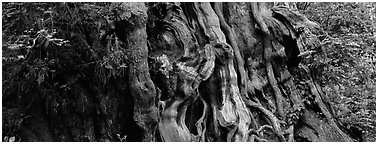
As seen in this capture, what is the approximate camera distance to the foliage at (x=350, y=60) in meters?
5.63

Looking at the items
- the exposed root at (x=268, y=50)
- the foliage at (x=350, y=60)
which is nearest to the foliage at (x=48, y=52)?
the exposed root at (x=268, y=50)

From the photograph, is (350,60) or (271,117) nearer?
(271,117)

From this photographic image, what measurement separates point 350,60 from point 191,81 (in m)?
2.45

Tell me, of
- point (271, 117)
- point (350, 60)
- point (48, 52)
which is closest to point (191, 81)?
point (271, 117)

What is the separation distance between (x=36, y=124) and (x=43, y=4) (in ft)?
4.42

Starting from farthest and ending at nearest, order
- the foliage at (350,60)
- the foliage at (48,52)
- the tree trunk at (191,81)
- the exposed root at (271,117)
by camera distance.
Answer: the foliage at (350,60) < the exposed root at (271,117) < the tree trunk at (191,81) < the foliage at (48,52)

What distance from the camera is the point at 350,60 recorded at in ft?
18.8

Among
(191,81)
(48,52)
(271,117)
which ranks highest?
(48,52)

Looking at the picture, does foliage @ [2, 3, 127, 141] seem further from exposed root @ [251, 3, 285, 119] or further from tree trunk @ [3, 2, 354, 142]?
exposed root @ [251, 3, 285, 119]

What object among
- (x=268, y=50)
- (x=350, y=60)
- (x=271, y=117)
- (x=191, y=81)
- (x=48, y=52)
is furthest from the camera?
(x=268, y=50)

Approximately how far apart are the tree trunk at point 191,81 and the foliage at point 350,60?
246 mm

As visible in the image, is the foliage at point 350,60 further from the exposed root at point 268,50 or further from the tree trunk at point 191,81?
the exposed root at point 268,50

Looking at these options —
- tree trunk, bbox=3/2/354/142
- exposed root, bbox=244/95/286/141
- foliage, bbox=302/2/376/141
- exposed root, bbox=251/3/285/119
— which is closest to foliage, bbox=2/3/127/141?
tree trunk, bbox=3/2/354/142

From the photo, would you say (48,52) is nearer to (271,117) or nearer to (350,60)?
(271,117)
